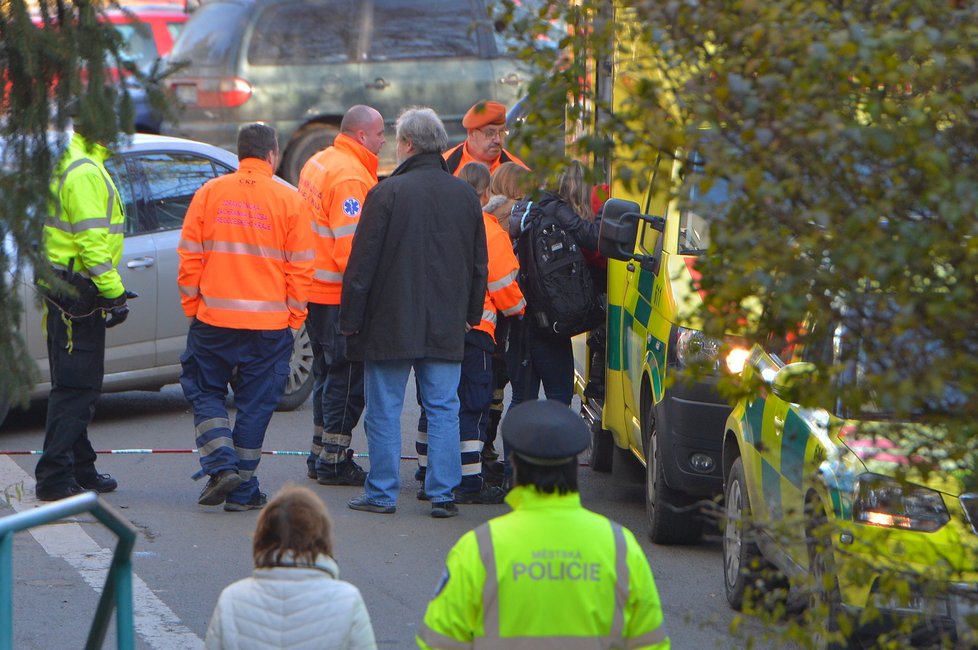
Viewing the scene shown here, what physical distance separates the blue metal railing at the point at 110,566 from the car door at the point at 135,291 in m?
5.26

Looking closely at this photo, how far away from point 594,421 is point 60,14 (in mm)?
5403

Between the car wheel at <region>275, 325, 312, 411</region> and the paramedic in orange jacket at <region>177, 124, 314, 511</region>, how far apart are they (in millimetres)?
2457

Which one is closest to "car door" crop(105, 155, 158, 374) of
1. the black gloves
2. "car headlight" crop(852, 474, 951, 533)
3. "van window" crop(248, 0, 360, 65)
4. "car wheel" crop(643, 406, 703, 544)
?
the black gloves

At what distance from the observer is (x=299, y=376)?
34.0 ft

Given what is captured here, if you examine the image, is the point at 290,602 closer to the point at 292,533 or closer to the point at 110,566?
the point at 292,533

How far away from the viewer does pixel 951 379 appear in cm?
284

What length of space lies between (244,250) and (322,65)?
9558mm

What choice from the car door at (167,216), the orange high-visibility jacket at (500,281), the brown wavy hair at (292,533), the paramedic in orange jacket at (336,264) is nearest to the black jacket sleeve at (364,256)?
the paramedic in orange jacket at (336,264)

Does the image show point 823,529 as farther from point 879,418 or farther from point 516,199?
point 516,199

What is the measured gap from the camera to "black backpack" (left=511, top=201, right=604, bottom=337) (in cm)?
796

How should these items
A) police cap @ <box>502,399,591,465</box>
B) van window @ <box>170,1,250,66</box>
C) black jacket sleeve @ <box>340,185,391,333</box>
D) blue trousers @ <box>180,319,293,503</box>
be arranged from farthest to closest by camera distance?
van window @ <box>170,1,250,66</box>
blue trousers @ <box>180,319,293,503</box>
black jacket sleeve @ <box>340,185,391,333</box>
police cap @ <box>502,399,591,465</box>

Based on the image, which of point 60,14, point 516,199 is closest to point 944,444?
point 60,14

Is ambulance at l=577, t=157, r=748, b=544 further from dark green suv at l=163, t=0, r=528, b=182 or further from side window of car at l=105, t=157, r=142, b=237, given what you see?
dark green suv at l=163, t=0, r=528, b=182

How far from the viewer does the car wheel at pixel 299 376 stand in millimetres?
10285
